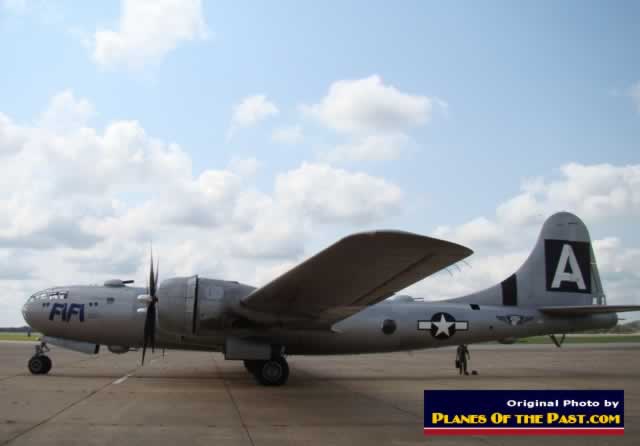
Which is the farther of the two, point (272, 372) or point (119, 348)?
point (119, 348)

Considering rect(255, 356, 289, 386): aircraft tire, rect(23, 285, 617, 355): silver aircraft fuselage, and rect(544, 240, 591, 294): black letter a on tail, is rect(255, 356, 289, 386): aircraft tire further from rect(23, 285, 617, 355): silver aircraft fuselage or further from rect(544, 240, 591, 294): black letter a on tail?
rect(544, 240, 591, 294): black letter a on tail

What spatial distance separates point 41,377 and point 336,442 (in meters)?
12.1

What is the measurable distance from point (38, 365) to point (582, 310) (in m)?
17.7

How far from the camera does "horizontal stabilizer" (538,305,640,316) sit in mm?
18339

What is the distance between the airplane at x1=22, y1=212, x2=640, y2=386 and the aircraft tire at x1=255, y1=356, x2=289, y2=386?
0.03m

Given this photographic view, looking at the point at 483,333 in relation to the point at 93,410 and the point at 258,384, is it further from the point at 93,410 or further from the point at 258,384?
the point at 93,410

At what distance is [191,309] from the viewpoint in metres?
13.6

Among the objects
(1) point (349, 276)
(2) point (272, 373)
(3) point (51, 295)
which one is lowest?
(2) point (272, 373)

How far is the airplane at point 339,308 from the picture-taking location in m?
10.8

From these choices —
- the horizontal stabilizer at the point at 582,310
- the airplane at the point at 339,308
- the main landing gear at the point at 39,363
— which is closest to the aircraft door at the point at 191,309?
the airplane at the point at 339,308

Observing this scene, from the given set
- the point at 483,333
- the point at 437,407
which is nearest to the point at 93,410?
the point at 437,407

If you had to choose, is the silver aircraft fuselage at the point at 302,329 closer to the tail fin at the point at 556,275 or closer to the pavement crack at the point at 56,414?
the tail fin at the point at 556,275

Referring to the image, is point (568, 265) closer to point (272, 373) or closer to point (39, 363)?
point (272, 373)

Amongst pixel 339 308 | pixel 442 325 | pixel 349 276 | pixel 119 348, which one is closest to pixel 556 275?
pixel 442 325
